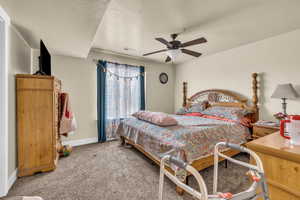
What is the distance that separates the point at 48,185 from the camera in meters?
1.88

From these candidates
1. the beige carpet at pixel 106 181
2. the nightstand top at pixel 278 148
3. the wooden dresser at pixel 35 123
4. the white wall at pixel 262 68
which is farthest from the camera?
the white wall at pixel 262 68

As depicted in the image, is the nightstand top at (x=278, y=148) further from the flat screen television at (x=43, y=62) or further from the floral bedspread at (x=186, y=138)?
the flat screen television at (x=43, y=62)

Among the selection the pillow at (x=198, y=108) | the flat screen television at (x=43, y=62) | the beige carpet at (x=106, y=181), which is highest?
the flat screen television at (x=43, y=62)

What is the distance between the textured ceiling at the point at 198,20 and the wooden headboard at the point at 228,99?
102 cm

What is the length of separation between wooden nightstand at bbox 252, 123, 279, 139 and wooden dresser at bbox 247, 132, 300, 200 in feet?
5.66

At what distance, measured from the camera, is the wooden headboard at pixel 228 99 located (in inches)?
118

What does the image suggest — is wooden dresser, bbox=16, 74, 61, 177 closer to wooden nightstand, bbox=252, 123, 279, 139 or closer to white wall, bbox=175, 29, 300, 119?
wooden nightstand, bbox=252, 123, 279, 139

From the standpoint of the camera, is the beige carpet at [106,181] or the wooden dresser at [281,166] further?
the beige carpet at [106,181]

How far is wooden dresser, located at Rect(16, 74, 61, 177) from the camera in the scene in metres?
2.04

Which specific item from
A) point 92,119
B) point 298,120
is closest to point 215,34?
point 298,120

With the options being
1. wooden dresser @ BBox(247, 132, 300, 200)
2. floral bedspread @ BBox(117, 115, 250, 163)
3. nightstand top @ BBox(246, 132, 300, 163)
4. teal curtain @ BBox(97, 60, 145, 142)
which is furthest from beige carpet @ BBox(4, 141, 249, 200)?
teal curtain @ BBox(97, 60, 145, 142)

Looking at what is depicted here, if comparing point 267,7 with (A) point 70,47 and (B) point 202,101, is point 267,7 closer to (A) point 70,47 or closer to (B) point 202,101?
(B) point 202,101

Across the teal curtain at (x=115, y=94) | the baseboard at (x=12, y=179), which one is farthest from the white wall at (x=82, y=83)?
the baseboard at (x=12, y=179)

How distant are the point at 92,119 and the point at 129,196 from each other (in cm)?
255
